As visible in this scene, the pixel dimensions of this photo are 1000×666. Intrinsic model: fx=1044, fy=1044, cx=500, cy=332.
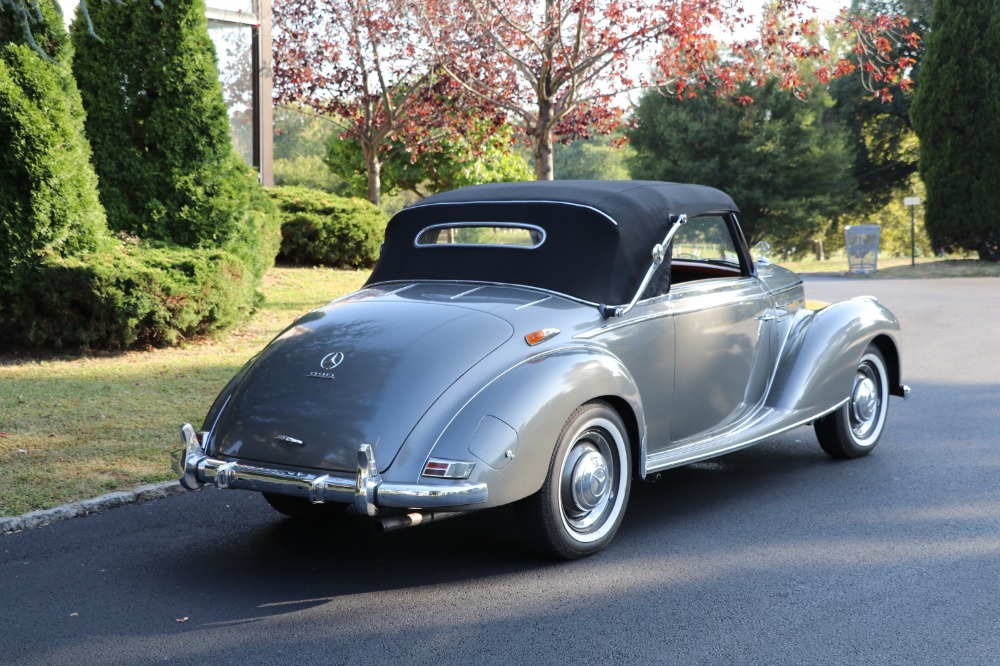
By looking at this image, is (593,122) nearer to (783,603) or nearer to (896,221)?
(783,603)

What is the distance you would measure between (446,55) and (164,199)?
5.40 m

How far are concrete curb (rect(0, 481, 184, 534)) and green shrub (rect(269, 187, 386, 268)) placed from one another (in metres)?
11.5

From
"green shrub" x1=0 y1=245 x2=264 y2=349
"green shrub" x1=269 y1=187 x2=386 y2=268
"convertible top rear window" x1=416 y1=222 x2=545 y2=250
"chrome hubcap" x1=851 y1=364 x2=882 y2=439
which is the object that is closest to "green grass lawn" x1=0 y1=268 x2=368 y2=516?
"green shrub" x1=0 y1=245 x2=264 y2=349

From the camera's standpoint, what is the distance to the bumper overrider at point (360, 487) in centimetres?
414

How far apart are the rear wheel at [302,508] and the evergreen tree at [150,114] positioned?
20.2ft

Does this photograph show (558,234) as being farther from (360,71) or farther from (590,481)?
(360,71)

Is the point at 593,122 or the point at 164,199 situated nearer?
the point at 164,199

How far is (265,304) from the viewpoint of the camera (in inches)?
521

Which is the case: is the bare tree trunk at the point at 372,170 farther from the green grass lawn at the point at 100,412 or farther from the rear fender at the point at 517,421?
the rear fender at the point at 517,421

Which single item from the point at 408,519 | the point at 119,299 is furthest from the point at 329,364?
the point at 119,299

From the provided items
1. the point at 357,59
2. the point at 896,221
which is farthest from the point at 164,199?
the point at 896,221

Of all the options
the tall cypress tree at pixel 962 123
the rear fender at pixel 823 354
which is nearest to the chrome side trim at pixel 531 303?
the rear fender at pixel 823 354

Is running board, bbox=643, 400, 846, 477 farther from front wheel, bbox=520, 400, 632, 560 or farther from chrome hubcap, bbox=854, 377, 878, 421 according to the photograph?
chrome hubcap, bbox=854, 377, 878, 421

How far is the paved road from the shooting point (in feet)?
12.5
